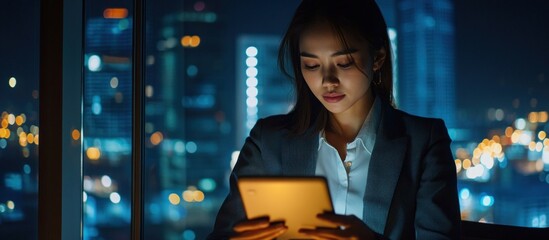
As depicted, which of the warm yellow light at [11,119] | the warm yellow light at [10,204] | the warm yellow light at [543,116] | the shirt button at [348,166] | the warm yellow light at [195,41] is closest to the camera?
the shirt button at [348,166]

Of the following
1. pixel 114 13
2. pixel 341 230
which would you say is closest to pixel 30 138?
pixel 114 13

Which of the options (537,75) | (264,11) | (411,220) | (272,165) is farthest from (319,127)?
(264,11)

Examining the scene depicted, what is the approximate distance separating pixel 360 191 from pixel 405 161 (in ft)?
0.40

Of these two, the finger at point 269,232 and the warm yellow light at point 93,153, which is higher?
the warm yellow light at point 93,153

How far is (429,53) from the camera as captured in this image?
2.28 m

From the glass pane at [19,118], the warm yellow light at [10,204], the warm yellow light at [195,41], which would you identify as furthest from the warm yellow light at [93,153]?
the warm yellow light at [195,41]

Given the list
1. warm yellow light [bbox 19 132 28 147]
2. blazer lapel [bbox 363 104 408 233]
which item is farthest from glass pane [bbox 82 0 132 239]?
blazer lapel [bbox 363 104 408 233]

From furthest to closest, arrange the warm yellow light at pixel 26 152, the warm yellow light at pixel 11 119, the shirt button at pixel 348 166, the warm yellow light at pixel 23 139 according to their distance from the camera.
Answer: the warm yellow light at pixel 11 119, the warm yellow light at pixel 23 139, the warm yellow light at pixel 26 152, the shirt button at pixel 348 166

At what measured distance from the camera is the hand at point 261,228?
1090 mm

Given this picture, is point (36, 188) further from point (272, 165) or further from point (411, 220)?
point (411, 220)

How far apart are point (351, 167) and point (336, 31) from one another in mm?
320

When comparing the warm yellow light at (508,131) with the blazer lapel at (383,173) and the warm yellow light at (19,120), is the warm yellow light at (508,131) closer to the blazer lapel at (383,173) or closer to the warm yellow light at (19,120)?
the blazer lapel at (383,173)

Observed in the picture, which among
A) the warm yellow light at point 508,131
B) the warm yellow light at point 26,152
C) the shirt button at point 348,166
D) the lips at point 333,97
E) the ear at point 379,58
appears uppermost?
the ear at point 379,58

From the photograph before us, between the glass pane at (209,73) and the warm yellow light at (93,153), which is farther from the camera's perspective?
the warm yellow light at (93,153)
